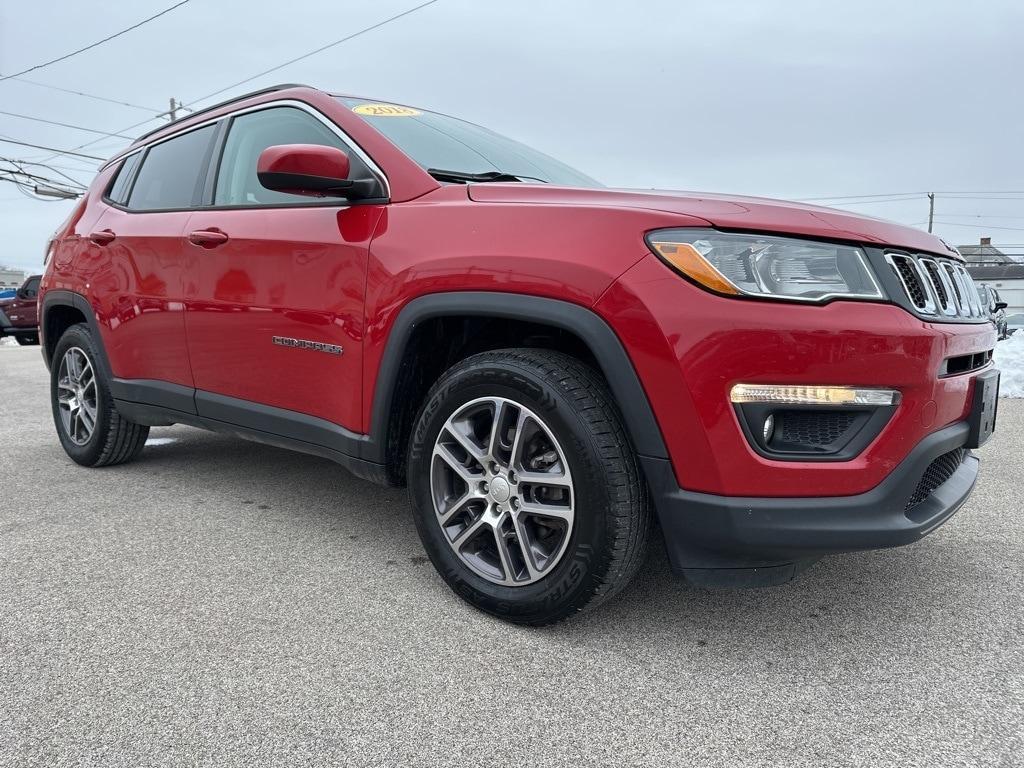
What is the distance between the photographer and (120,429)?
12.7 feet

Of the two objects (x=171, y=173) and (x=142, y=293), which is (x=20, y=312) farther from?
(x=142, y=293)

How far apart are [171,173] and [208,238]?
0.82m

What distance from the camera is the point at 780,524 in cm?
182

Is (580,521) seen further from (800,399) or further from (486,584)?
(800,399)

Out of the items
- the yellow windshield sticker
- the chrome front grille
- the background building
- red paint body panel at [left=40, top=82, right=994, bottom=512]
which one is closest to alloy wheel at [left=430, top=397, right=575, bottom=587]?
red paint body panel at [left=40, top=82, right=994, bottom=512]

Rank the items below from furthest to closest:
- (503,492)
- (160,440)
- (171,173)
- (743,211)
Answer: (160,440), (171,173), (503,492), (743,211)

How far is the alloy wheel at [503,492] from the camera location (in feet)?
6.90

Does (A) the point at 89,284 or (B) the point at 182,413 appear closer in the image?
(B) the point at 182,413

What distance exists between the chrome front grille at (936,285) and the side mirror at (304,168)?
159cm

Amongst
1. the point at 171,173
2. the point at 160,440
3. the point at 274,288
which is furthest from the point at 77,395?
the point at 274,288

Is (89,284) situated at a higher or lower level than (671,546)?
higher

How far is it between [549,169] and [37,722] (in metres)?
2.52

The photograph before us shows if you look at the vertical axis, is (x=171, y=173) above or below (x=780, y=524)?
above

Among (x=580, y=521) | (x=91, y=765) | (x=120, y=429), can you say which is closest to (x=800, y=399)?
(x=580, y=521)
